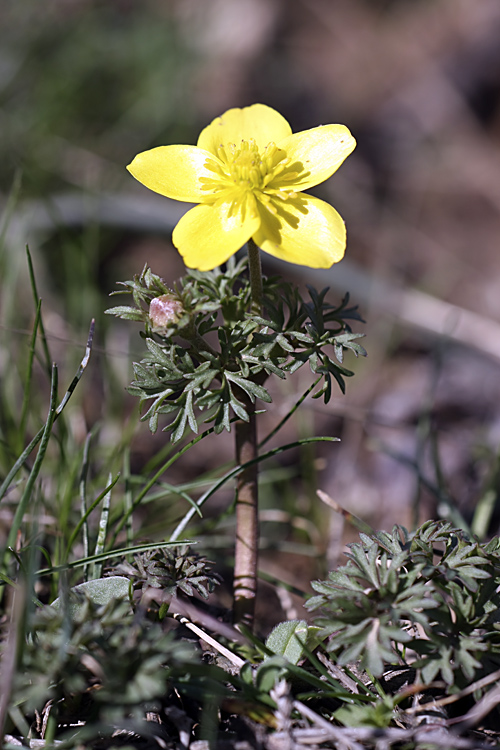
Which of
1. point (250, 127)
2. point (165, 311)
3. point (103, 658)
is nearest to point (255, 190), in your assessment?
point (250, 127)

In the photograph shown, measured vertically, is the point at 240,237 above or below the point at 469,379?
above

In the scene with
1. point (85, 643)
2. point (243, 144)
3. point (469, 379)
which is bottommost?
point (85, 643)

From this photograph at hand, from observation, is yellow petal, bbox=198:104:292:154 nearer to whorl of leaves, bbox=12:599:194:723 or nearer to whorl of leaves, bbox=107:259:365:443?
whorl of leaves, bbox=107:259:365:443

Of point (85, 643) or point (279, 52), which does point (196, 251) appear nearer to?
point (85, 643)

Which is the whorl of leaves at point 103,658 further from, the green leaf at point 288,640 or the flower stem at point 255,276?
the flower stem at point 255,276

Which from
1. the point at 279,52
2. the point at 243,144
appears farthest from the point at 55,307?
the point at 279,52

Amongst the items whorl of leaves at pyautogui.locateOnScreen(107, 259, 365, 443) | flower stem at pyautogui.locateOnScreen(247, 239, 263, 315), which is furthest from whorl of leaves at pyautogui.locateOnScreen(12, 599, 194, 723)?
flower stem at pyautogui.locateOnScreen(247, 239, 263, 315)
